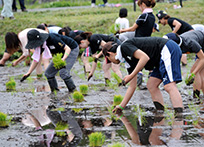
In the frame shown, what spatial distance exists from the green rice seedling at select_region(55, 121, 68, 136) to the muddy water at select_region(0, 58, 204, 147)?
54 millimetres

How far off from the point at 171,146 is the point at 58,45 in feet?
13.2

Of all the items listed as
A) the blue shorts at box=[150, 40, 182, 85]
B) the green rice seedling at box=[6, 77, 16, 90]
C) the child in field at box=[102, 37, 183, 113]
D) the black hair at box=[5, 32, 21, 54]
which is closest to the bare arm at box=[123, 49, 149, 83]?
the child in field at box=[102, 37, 183, 113]

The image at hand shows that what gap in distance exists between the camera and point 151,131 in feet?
14.6

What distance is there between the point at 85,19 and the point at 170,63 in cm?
1139

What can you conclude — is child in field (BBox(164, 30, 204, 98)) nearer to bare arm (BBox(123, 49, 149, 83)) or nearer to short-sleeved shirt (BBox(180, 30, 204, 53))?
short-sleeved shirt (BBox(180, 30, 204, 53))

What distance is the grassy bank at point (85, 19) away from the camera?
592 inches

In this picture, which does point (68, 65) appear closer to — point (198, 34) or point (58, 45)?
point (58, 45)

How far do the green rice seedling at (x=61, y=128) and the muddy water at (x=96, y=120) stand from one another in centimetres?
5

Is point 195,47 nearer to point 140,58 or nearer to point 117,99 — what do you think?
point 140,58

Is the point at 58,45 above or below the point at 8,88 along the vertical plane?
above

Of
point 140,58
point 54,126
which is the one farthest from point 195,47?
point 54,126

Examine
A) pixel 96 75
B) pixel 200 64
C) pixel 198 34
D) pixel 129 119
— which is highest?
pixel 198 34

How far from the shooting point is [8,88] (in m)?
8.02

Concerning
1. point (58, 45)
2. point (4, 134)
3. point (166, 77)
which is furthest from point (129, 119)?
point (58, 45)
